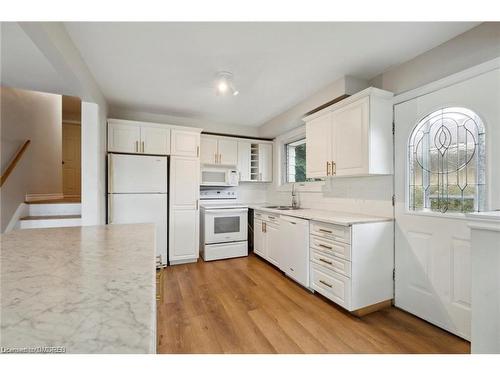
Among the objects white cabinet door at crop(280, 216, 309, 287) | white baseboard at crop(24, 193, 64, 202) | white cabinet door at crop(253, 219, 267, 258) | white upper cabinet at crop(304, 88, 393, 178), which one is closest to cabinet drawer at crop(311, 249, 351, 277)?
white cabinet door at crop(280, 216, 309, 287)

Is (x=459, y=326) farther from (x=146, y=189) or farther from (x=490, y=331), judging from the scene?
(x=146, y=189)

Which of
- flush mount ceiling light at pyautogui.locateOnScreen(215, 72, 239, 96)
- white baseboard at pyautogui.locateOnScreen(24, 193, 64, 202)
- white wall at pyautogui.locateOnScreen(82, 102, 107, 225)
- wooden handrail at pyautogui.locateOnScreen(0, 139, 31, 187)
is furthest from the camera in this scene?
white baseboard at pyautogui.locateOnScreen(24, 193, 64, 202)

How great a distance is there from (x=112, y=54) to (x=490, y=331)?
3.18 meters

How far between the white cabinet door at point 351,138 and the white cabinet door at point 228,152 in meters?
2.02

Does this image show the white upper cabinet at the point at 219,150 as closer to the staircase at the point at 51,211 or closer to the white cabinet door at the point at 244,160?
the white cabinet door at the point at 244,160

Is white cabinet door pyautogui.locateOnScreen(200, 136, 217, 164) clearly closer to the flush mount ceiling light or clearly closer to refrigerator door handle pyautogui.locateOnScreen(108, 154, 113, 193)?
refrigerator door handle pyautogui.locateOnScreen(108, 154, 113, 193)

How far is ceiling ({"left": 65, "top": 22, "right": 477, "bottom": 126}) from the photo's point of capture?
163 cm

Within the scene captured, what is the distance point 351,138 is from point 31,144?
15.0ft

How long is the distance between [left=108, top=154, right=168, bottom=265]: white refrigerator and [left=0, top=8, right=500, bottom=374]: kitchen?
2 cm

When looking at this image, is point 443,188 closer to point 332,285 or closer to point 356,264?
point 356,264

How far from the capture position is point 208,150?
3.91 metres

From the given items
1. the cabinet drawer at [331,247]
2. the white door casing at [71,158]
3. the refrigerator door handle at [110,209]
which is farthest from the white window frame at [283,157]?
the white door casing at [71,158]

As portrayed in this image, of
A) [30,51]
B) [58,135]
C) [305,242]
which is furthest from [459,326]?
[58,135]

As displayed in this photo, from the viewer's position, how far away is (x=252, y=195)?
448cm
